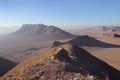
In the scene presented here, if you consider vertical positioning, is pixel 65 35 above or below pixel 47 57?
below

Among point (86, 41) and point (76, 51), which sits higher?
point (76, 51)

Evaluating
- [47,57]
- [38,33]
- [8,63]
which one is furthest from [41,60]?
[38,33]

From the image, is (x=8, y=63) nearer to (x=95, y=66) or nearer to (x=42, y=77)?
(x=95, y=66)

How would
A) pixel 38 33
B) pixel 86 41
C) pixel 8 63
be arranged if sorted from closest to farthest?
pixel 8 63
pixel 86 41
pixel 38 33

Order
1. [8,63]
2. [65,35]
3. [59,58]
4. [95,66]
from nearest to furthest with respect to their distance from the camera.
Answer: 1. [59,58]
2. [95,66]
3. [8,63]
4. [65,35]

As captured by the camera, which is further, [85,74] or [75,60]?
[75,60]

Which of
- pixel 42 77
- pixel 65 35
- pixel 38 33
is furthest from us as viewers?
pixel 38 33

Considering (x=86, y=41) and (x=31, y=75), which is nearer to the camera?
(x=31, y=75)

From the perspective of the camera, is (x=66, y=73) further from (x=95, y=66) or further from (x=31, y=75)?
(x=95, y=66)

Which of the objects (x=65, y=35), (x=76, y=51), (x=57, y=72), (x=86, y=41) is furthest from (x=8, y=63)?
(x=65, y=35)
